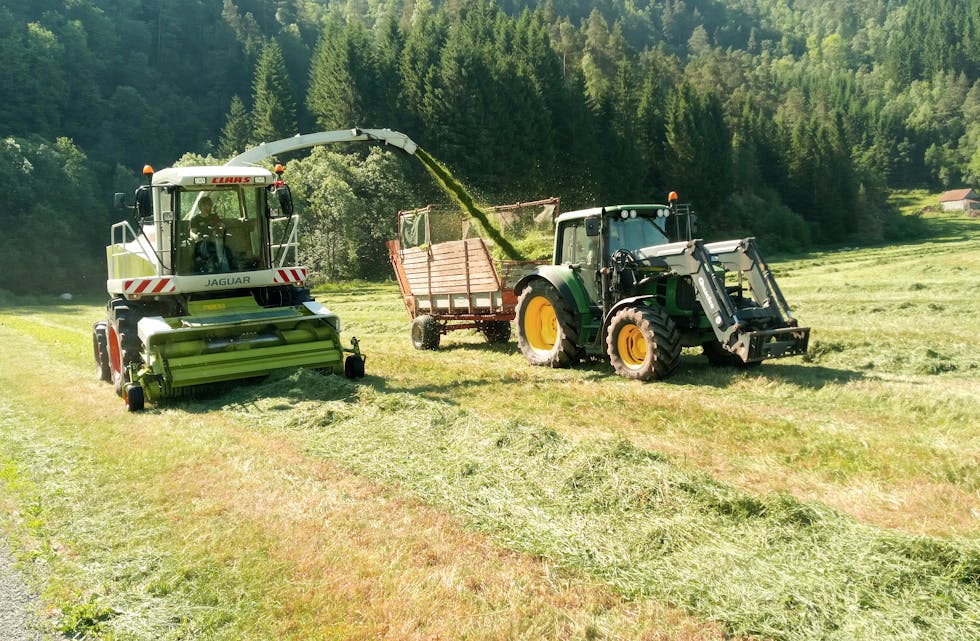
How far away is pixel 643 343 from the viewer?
369 inches

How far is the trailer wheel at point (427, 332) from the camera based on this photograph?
522 inches

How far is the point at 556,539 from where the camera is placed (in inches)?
173

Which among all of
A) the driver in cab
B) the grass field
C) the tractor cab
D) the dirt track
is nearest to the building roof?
the tractor cab

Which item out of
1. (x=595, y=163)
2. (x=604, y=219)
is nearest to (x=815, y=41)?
(x=595, y=163)

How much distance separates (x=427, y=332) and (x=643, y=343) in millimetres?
4826

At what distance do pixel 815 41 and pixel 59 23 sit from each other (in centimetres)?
16302

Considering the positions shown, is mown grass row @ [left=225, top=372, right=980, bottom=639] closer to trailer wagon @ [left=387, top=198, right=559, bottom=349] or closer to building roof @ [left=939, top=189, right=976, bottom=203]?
trailer wagon @ [left=387, top=198, right=559, bottom=349]

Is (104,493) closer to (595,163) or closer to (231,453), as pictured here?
(231,453)

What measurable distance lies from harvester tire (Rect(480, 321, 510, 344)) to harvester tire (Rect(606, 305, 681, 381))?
3900 millimetres

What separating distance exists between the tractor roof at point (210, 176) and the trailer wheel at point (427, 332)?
4054 millimetres

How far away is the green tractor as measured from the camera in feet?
29.2

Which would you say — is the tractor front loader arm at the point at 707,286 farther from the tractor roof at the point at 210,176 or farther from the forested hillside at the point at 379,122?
the forested hillside at the point at 379,122

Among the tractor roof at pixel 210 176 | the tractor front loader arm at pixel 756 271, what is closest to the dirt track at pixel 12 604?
the tractor roof at pixel 210 176

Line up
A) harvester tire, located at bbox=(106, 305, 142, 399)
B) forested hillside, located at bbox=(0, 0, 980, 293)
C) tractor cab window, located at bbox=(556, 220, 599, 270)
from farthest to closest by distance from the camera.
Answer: forested hillside, located at bbox=(0, 0, 980, 293) < tractor cab window, located at bbox=(556, 220, 599, 270) < harvester tire, located at bbox=(106, 305, 142, 399)
